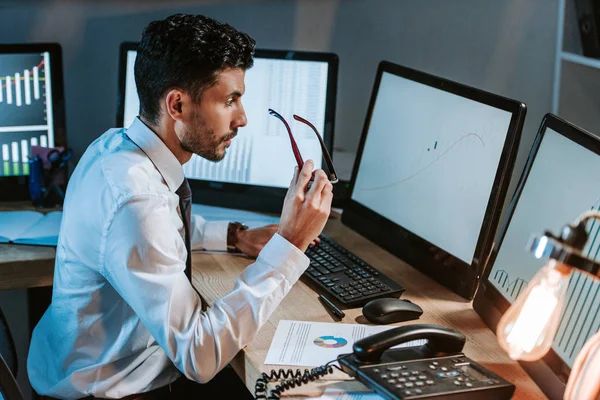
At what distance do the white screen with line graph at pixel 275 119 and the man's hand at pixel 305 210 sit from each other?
546 millimetres

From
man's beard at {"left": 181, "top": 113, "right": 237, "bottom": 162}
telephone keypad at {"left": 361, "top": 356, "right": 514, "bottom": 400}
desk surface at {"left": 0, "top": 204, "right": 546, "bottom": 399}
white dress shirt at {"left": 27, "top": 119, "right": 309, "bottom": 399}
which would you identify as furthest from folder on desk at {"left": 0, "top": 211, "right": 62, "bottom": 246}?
telephone keypad at {"left": 361, "top": 356, "right": 514, "bottom": 400}

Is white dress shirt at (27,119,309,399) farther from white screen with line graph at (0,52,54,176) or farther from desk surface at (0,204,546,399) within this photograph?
white screen with line graph at (0,52,54,176)

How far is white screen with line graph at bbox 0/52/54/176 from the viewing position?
208 centimetres

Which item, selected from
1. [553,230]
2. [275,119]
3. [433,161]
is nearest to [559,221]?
[553,230]

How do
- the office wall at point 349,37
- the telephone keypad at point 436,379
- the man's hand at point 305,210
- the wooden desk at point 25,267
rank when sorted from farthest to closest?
1. the office wall at point 349,37
2. the wooden desk at point 25,267
3. the man's hand at point 305,210
4. the telephone keypad at point 436,379

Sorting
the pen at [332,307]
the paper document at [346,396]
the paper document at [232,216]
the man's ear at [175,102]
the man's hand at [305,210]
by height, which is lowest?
the paper document at [232,216]

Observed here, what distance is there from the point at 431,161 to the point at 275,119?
1.65 feet

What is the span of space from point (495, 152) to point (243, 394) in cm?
82

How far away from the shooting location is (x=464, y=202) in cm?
162

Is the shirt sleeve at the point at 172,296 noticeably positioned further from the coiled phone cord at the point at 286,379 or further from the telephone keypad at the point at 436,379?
the telephone keypad at the point at 436,379

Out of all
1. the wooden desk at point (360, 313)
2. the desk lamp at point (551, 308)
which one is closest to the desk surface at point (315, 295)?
the wooden desk at point (360, 313)

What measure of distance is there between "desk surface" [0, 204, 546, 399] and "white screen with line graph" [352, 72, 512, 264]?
0.30ft

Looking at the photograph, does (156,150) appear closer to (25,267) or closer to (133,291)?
(133,291)

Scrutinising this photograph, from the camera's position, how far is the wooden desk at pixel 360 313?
1.31 metres
